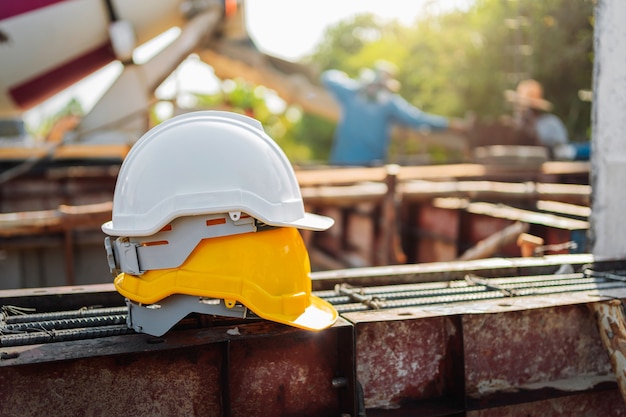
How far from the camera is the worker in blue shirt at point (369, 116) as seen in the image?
11.8 m

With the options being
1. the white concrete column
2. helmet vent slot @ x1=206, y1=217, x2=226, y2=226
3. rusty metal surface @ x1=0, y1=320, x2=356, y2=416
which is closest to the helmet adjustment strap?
helmet vent slot @ x1=206, y1=217, x2=226, y2=226

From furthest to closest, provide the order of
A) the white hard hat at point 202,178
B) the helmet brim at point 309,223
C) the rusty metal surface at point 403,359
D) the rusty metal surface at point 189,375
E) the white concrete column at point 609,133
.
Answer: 1. the white concrete column at point 609,133
2. the rusty metal surface at point 403,359
3. the helmet brim at point 309,223
4. the white hard hat at point 202,178
5. the rusty metal surface at point 189,375

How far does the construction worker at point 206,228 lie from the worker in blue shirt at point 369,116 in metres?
9.07

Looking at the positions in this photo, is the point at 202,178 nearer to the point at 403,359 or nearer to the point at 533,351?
the point at 403,359

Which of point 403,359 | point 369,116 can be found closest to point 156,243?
point 403,359

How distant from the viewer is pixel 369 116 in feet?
38.8

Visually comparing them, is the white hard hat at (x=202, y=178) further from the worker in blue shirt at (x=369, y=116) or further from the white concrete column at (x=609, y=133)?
the worker in blue shirt at (x=369, y=116)

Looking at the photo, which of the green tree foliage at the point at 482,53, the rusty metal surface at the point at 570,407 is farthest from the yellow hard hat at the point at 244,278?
the green tree foliage at the point at 482,53

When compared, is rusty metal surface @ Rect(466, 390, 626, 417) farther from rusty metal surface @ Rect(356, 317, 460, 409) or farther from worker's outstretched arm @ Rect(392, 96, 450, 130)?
worker's outstretched arm @ Rect(392, 96, 450, 130)

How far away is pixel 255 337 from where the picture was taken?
95.2 inches

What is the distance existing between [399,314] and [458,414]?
45cm

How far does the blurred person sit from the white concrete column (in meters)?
7.76

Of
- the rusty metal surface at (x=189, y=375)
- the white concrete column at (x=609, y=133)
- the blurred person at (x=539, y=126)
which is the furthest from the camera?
the blurred person at (x=539, y=126)

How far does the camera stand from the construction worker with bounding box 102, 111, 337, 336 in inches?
93.4
